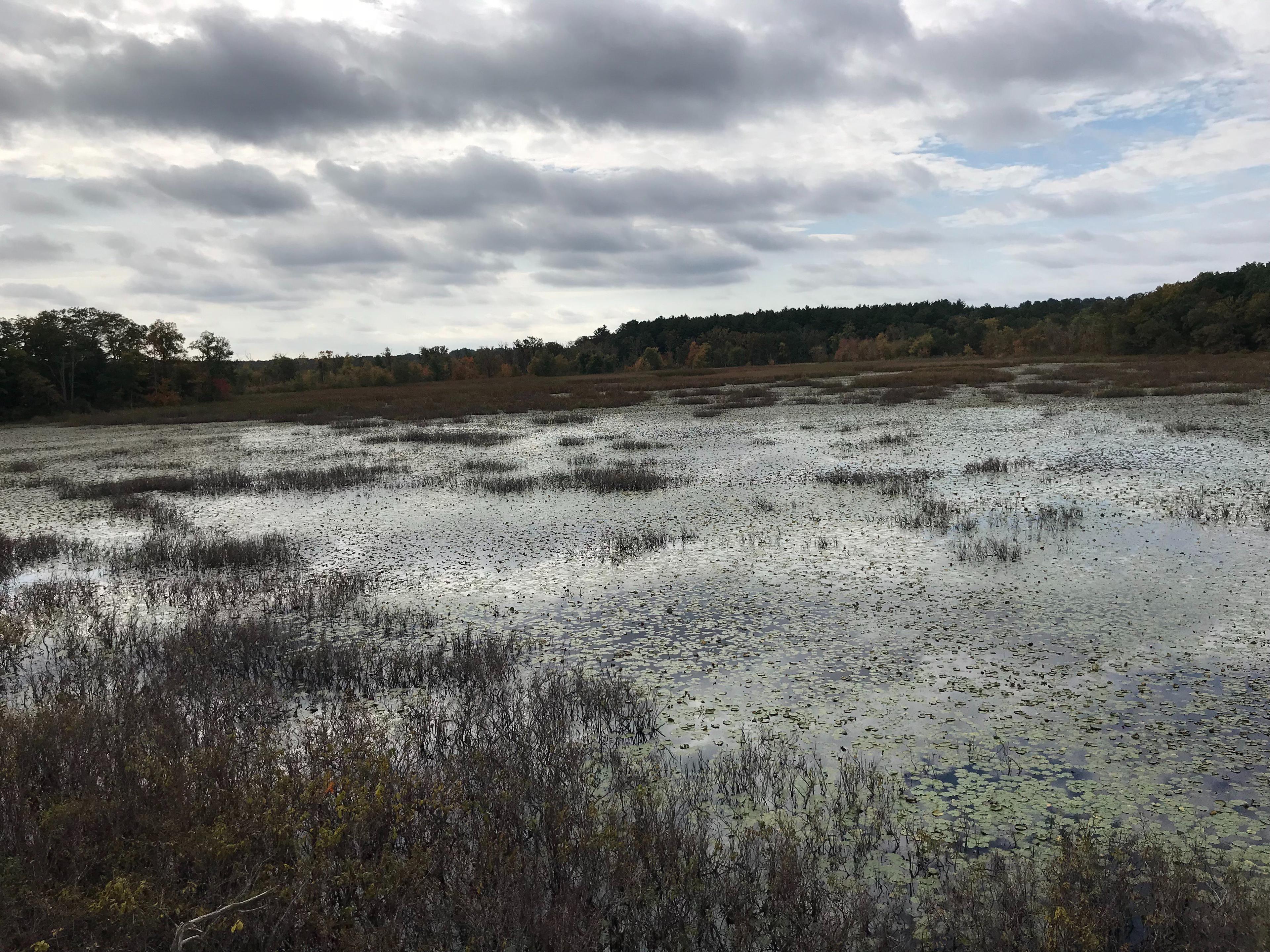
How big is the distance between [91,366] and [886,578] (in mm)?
69354

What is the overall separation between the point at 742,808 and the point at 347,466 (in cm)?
1997

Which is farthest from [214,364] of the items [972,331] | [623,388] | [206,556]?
[972,331]

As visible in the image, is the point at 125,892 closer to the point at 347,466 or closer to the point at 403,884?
the point at 403,884

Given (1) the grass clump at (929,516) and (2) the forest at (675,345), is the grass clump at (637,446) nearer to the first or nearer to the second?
(1) the grass clump at (929,516)

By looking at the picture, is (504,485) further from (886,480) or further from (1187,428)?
(1187,428)

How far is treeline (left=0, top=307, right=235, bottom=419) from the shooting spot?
55.1 m

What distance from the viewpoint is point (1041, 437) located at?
2448 cm

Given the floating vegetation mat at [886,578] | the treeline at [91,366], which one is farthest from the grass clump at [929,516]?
the treeline at [91,366]

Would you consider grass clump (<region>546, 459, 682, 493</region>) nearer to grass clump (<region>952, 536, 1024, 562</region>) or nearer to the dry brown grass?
grass clump (<region>952, 536, 1024, 562</region>)

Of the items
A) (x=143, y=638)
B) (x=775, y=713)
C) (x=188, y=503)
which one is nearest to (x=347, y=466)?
(x=188, y=503)

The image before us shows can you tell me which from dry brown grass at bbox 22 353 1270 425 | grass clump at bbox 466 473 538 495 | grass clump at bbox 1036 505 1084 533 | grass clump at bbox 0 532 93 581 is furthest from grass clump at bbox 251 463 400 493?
dry brown grass at bbox 22 353 1270 425

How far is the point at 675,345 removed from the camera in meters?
160

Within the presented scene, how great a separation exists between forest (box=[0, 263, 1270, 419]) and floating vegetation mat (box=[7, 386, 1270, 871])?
4362 centimetres

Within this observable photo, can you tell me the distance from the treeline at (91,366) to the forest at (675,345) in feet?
0.35
